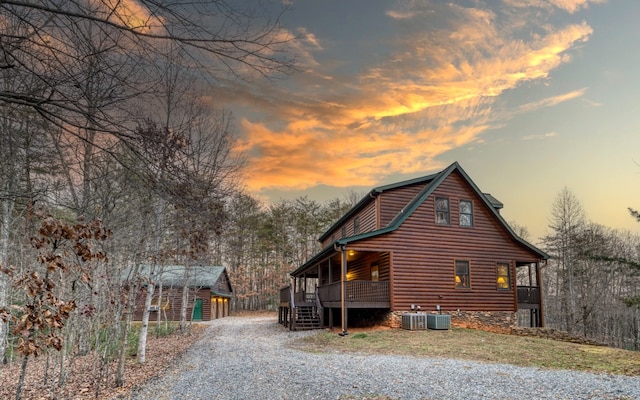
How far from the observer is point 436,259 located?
1934 centimetres

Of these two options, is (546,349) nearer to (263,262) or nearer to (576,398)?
(576,398)

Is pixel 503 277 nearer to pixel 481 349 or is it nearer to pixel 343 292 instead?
pixel 343 292

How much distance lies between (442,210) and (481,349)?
334 inches

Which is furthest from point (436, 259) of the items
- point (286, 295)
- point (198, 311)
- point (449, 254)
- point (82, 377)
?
point (198, 311)

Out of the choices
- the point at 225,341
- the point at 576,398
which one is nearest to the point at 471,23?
the point at 576,398

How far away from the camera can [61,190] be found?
7.19 metres

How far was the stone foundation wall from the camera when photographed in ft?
60.0

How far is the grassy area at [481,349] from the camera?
10719 millimetres

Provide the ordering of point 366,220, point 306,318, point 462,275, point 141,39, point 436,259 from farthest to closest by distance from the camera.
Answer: point 366,220
point 306,318
point 462,275
point 436,259
point 141,39

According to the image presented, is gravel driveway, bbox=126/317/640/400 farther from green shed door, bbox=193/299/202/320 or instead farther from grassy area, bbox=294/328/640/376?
green shed door, bbox=193/299/202/320

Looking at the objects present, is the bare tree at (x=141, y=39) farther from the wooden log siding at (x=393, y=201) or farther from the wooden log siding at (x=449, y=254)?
the wooden log siding at (x=393, y=201)

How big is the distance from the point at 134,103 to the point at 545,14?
15349 mm

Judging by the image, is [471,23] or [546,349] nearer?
[471,23]

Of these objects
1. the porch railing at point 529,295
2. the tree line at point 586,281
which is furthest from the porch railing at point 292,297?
the tree line at point 586,281
